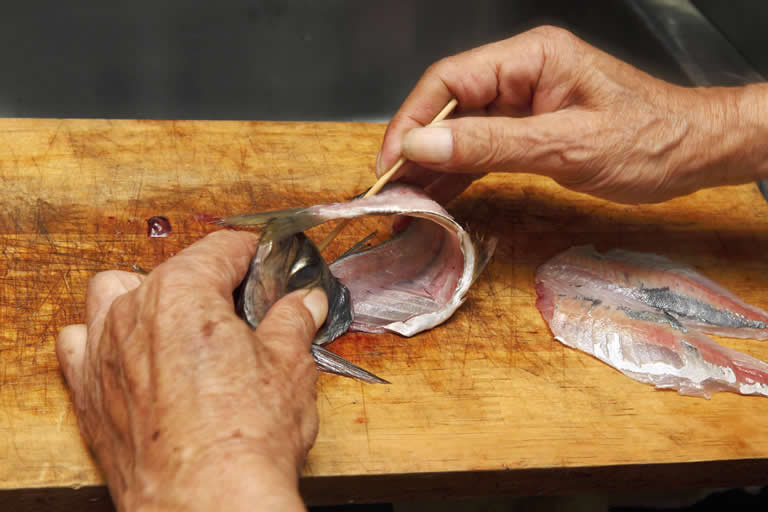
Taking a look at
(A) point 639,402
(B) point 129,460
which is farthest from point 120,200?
(A) point 639,402

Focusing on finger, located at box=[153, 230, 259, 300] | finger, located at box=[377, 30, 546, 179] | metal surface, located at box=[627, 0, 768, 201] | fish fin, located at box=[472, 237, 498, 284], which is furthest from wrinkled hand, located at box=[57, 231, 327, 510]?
metal surface, located at box=[627, 0, 768, 201]

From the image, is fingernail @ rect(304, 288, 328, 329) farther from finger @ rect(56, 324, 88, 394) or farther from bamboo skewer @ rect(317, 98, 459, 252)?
finger @ rect(56, 324, 88, 394)

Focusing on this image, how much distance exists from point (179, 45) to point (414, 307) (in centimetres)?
152

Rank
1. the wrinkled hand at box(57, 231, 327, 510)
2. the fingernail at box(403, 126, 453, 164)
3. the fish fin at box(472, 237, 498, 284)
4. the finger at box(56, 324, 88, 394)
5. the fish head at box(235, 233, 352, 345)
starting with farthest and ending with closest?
the fish fin at box(472, 237, 498, 284), the fingernail at box(403, 126, 453, 164), the fish head at box(235, 233, 352, 345), the finger at box(56, 324, 88, 394), the wrinkled hand at box(57, 231, 327, 510)

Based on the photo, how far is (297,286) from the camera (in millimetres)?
1649

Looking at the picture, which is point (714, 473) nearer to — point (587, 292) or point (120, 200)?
point (587, 292)

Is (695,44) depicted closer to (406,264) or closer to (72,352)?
(406,264)

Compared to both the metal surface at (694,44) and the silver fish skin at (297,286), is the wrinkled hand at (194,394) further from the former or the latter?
the metal surface at (694,44)

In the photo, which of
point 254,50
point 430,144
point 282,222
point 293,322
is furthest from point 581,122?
point 254,50

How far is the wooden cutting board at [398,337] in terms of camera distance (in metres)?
1.52

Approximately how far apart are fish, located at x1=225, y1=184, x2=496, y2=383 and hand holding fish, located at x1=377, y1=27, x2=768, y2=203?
150 millimetres

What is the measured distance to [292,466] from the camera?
3.88 feet

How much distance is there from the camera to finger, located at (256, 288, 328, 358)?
1.36m

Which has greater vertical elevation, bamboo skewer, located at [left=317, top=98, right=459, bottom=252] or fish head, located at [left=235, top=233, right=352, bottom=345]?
bamboo skewer, located at [left=317, top=98, right=459, bottom=252]
